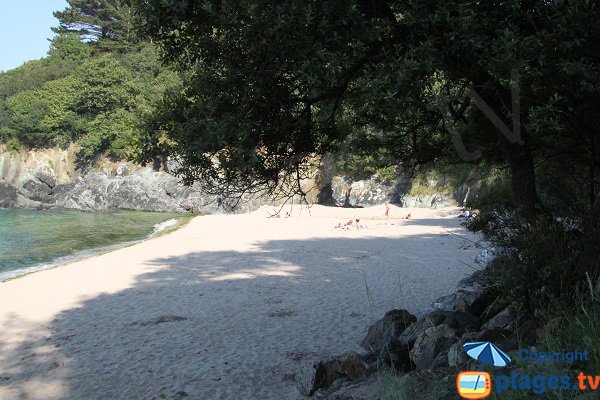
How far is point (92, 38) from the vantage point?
7075 cm

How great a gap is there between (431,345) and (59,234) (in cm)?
2905

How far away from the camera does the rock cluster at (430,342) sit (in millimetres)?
4820

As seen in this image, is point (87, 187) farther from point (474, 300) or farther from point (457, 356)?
point (457, 356)

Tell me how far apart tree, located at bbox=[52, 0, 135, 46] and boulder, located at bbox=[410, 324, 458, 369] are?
65.9 meters

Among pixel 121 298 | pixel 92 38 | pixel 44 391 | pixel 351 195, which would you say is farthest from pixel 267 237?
pixel 92 38

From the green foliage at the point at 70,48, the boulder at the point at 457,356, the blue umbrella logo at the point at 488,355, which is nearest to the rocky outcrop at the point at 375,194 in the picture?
the boulder at the point at 457,356

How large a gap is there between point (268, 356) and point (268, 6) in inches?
195

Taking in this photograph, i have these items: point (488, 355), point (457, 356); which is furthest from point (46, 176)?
point (488, 355)

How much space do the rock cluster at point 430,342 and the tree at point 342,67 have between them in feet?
4.29

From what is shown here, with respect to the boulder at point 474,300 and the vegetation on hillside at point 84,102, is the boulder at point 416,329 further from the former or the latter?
the vegetation on hillside at point 84,102

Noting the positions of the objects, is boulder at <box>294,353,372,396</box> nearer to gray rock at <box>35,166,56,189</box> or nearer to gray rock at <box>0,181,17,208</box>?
gray rock at <box>0,181,17,208</box>

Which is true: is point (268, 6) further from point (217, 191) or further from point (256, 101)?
point (217, 191)

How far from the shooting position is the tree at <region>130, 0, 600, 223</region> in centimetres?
449

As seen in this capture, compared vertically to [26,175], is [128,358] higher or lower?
lower
